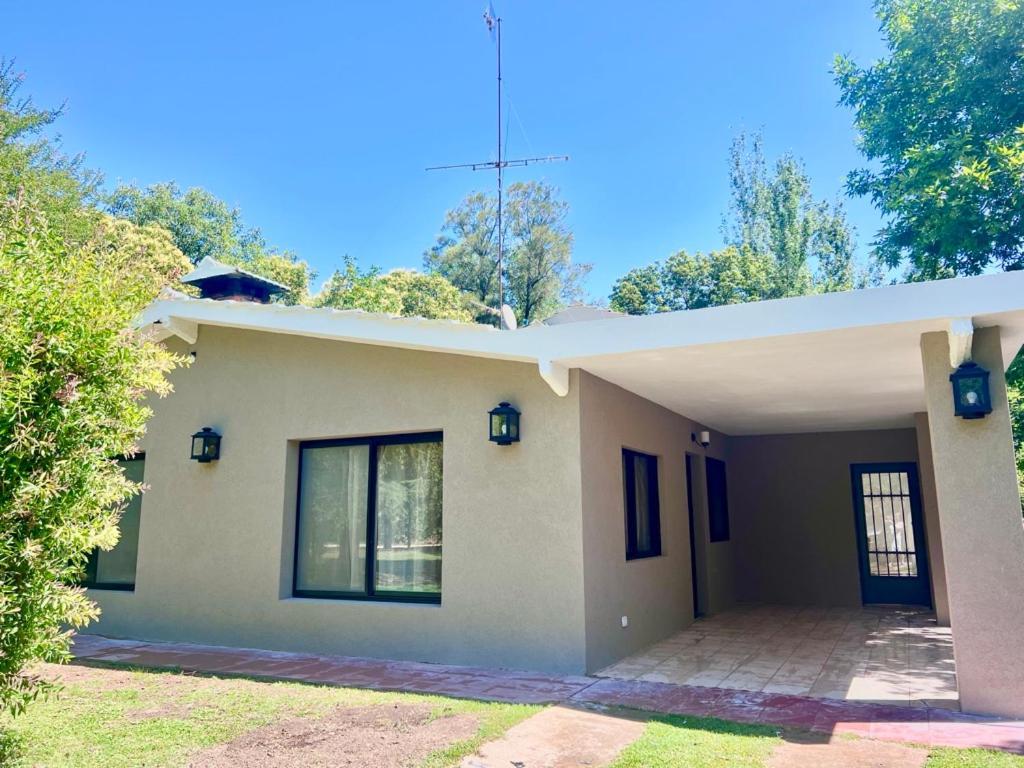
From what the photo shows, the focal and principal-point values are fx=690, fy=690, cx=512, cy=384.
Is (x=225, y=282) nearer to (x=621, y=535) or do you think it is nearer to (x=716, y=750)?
(x=621, y=535)

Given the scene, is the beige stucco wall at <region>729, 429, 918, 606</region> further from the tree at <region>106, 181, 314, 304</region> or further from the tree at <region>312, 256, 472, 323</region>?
the tree at <region>106, 181, 314, 304</region>

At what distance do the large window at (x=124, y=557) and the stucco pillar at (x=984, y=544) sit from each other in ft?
28.4

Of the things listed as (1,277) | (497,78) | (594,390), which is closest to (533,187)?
(497,78)

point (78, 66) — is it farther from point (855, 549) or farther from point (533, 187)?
point (533, 187)

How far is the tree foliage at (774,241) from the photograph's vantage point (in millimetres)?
26859

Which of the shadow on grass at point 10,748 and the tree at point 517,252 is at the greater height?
the tree at point 517,252

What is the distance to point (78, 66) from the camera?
1634cm

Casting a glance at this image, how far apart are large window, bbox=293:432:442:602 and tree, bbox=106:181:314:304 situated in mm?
22592

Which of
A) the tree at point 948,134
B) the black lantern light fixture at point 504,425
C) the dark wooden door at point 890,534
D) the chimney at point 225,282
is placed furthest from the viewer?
the dark wooden door at point 890,534

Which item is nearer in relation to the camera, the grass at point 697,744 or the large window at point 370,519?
the grass at point 697,744

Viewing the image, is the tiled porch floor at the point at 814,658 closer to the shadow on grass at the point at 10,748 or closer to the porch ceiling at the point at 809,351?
the porch ceiling at the point at 809,351

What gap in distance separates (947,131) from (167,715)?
1397cm

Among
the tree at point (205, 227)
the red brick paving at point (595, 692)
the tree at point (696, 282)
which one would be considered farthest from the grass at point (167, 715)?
the tree at point (696, 282)

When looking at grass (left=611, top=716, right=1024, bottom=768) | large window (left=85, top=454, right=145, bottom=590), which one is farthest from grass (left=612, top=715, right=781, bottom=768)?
large window (left=85, top=454, right=145, bottom=590)
